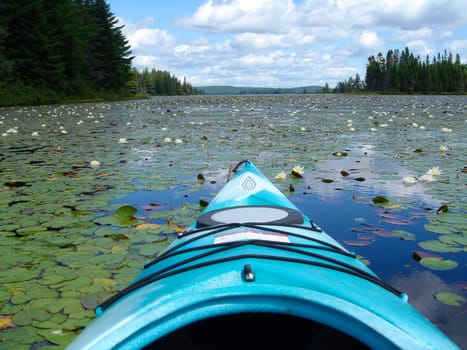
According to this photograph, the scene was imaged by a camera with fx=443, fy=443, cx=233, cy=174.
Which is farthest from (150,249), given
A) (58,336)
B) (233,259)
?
(233,259)

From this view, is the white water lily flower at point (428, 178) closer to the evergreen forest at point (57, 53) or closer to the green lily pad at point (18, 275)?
the green lily pad at point (18, 275)

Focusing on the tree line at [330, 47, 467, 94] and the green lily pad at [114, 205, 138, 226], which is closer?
the green lily pad at [114, 205, 138, 226]

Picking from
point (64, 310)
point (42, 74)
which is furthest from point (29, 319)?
point (42, 74)

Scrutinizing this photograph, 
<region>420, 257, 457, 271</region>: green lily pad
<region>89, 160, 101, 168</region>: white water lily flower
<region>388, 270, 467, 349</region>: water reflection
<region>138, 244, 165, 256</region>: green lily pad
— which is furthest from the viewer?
<region>89, 160, 101, 168</region>: white water lily flower

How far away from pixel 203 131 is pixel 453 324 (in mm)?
8816

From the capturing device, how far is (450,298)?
2.29 meters

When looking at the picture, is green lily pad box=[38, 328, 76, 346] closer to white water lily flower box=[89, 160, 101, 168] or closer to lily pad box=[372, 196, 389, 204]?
lily pad box=[372, 196, 389, 204]

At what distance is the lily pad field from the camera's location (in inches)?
90.5

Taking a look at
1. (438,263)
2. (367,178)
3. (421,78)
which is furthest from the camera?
(421,78)

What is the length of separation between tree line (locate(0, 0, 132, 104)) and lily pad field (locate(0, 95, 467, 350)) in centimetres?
1729

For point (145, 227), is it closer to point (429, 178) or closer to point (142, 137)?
point (429, 178)

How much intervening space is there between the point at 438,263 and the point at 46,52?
90.2 ft

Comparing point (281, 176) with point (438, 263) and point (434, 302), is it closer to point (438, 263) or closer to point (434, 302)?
point (438, 263)

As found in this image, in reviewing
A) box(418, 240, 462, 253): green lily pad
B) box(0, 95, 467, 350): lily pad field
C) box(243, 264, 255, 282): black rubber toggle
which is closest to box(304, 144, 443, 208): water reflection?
box(0, 95, 467, 350): lily pad field
